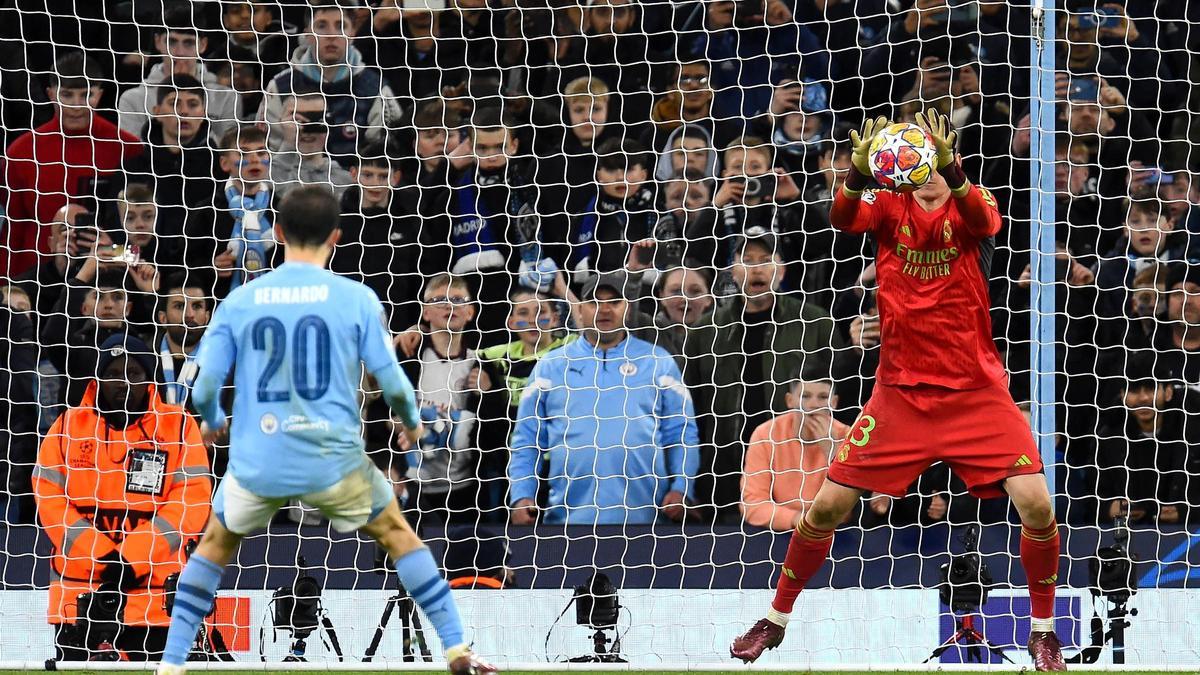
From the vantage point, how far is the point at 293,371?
14.8 feet

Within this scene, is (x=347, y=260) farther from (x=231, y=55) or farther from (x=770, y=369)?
(x=770, y=369)

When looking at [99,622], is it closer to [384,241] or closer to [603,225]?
[384,241]

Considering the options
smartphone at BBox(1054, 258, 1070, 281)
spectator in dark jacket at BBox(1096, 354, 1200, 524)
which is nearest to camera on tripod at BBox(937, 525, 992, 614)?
spectator in dark jacket at BBox(1096, 354, 1200, 524)

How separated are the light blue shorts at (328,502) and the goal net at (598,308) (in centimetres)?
241

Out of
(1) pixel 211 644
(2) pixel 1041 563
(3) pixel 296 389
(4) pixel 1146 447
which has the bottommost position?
(1) pixel 211 644

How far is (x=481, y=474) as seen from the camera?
26.6 feet

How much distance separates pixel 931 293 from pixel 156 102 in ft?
15.8

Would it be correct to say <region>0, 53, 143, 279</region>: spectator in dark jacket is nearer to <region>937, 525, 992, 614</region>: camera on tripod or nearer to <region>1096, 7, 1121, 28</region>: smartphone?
<region>937, 525, 992, 614</region>: camera on tripod

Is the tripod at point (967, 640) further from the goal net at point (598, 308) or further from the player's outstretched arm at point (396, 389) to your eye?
the player's outstretched arm at point (396, 389)

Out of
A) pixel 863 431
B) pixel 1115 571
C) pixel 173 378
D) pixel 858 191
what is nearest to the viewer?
pixel 858 191

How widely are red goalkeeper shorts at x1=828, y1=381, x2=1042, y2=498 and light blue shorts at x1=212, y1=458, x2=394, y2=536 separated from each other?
1878 mm

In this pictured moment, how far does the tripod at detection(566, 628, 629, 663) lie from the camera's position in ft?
22.9

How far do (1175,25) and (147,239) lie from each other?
573 cm

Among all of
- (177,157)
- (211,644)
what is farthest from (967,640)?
(177,157)
